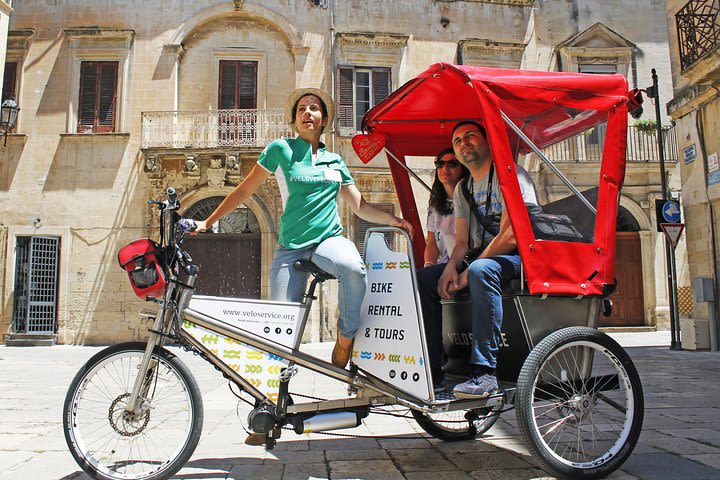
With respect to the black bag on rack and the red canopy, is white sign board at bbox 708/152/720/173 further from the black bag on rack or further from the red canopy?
the black bag on rack

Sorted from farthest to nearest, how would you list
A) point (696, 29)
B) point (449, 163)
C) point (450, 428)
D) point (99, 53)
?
1. point (99, 53)
2. point (696, 29)
3. point (449, 163)
4. point (450, 428)

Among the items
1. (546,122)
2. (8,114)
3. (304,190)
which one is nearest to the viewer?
(304,190)

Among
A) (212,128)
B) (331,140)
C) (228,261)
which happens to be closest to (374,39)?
(331,140)

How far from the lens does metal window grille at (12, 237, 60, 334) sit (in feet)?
48.3

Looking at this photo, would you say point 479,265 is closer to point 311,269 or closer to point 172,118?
point 311,269

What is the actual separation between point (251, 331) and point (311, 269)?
18.4 inches

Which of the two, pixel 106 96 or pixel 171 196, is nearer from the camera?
pixel 171 196

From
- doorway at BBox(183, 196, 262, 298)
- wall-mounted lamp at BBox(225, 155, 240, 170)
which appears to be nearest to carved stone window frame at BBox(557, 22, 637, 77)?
wall-mounted lamp at BBox(225, 155, 240, 170)

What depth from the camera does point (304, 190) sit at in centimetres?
347

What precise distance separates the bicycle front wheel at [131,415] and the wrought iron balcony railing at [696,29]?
1082 centimetres

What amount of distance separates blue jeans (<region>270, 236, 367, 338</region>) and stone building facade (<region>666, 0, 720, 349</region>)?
9.74 m

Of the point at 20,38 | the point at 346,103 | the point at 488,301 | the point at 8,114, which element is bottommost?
the point at 488,301

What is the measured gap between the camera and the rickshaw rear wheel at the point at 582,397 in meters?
3.12

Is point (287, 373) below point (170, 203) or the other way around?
below
